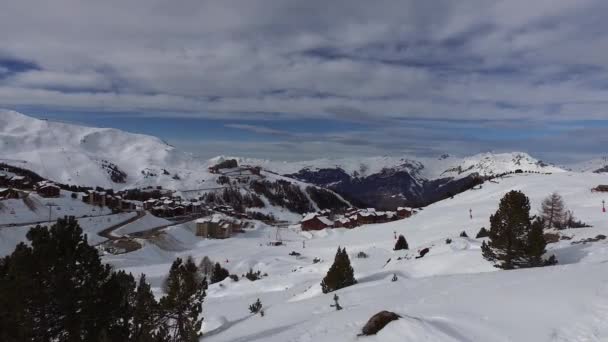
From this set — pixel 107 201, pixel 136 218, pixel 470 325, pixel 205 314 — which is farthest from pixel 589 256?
pixel 107 201

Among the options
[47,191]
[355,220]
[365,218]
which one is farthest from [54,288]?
[355,220]

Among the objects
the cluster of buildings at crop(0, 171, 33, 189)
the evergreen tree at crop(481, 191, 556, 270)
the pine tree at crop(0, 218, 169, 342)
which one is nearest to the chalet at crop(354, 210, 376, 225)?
the cluster of buildings at crop(0, 171, 33, 189)

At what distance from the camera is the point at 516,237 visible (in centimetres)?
2025

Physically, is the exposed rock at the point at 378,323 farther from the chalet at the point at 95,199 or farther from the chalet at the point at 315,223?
the chalet at the point at 95,199

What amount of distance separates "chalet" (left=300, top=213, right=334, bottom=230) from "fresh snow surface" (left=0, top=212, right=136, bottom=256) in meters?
41.6

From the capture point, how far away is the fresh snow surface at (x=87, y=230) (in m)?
51.6

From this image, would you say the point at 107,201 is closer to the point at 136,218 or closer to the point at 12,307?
the point at 136,218

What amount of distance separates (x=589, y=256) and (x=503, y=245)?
16.7 feet

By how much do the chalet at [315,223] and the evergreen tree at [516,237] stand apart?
3282 inches

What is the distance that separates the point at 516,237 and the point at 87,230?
68.5m

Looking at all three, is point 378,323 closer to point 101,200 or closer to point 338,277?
point 338,277

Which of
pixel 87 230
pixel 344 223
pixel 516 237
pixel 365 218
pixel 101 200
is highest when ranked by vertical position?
pixel 516 237

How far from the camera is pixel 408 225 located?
204 feet

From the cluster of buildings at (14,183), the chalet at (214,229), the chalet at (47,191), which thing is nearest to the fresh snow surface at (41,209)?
the chalet at (47,191)
